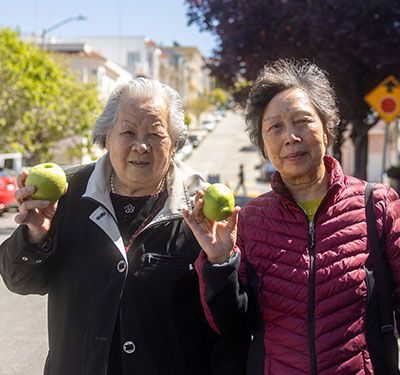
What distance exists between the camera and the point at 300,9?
12625 mm

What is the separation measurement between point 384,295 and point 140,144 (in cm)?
113

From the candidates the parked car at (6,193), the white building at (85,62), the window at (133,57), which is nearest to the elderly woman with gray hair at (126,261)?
the parked car at (6,193)

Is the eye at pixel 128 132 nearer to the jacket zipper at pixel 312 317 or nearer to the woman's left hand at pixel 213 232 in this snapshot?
the woman's left hand at pixel 213 232

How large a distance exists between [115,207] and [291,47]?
36.3 feet

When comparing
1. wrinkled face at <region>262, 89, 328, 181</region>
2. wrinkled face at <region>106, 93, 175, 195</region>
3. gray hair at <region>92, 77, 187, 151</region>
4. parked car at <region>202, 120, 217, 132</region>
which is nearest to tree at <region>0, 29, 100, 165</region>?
gray hair at <region>92, 77, 187, 151</region>

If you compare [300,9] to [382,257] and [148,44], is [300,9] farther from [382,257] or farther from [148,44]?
[148,44]

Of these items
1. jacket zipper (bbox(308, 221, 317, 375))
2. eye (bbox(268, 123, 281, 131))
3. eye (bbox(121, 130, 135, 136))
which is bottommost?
jacket zipper (bbox(308, 221, 317, 375))

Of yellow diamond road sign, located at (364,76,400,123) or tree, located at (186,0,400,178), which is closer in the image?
yellow diamond road sign, located at (364,76,400,123)

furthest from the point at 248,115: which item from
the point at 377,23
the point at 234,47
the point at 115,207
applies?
the point at 234,47

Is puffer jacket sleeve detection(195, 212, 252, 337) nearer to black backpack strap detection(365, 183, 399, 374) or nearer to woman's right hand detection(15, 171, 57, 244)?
black backpack strap detection(365, 183, 399, 374)

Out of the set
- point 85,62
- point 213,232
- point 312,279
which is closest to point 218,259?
point 213,232

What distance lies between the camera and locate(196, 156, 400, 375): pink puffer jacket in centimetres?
275

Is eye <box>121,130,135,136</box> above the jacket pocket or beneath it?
above

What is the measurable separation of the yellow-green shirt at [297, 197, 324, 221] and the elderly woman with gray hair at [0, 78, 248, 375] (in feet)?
1.56
